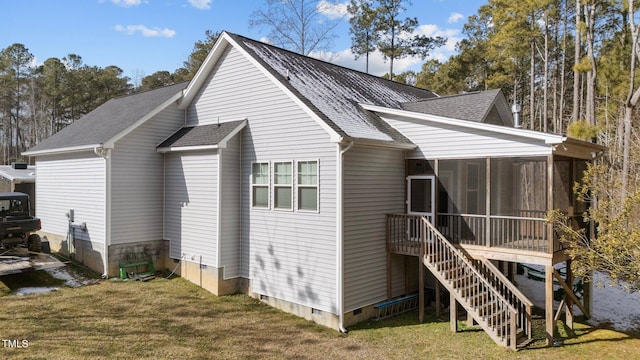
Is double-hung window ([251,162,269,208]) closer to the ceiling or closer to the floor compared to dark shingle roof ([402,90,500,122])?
closer to the floor

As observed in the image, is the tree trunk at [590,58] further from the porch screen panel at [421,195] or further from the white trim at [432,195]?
the white trim at [432,195]

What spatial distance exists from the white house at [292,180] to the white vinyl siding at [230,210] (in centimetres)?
3

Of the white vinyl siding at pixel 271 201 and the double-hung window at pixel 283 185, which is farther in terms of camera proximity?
the double-hung window at pixel 283 185

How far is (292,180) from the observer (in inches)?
435

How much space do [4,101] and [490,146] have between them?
54.5m

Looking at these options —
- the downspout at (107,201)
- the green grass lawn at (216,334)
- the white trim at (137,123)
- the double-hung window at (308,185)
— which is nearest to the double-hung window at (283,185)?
the double-hung window at (308,185)

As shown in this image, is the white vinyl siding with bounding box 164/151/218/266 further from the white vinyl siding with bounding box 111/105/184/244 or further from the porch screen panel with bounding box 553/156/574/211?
the porch screen panel with bounding box 553/156/574/211

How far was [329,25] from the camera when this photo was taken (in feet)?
87.5

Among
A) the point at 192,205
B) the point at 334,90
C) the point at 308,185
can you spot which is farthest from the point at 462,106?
the point at 192,205

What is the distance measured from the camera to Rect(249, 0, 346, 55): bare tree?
2580cm

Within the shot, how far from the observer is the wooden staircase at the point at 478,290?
8.97 meters

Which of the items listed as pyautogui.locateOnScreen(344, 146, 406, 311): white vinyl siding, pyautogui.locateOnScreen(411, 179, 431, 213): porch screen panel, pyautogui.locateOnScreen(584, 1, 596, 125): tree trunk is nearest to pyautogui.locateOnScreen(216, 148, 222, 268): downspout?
pyautogui.locateOnScreen(344, 146, 406, 311): white vinyl siding

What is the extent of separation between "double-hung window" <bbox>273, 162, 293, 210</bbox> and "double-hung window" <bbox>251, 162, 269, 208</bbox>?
33 cm

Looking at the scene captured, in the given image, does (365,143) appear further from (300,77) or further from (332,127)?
(300,77)
